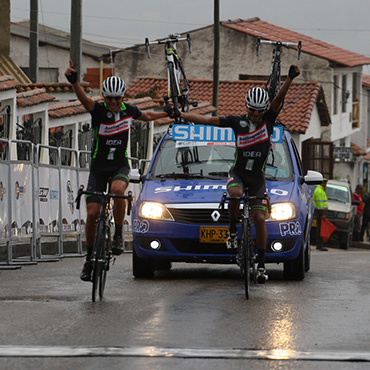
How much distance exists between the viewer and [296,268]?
12.7 meters

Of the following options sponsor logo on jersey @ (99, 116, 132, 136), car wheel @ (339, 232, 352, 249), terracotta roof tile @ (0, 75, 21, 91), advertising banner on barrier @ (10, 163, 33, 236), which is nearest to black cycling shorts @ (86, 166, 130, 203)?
sponsor logo on jersey @ (99, 116, 132, 136)

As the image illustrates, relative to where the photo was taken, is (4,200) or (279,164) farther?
(4,200)

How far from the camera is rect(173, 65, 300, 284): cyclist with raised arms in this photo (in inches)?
441

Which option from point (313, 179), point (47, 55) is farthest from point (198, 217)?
point (47, 55)

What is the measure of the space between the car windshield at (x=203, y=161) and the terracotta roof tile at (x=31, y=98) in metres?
10.9

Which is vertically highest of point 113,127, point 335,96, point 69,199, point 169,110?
point 335,96

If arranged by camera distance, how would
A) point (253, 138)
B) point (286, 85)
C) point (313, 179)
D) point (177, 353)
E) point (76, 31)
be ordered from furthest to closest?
point (76, 31), point (313, 179), point (253, 138), point (286, 85), point (177, 353)

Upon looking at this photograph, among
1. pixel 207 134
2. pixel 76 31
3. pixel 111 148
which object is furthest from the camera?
pixel 76 31

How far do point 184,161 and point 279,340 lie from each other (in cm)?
581

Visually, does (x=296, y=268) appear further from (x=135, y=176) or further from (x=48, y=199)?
(x=48, y=199)

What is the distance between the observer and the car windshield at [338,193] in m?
33.2

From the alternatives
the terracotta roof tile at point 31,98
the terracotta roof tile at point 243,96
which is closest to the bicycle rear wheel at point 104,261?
the terracotta roof tile at point 31,98

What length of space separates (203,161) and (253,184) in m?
2.14

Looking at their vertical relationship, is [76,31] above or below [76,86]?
above
